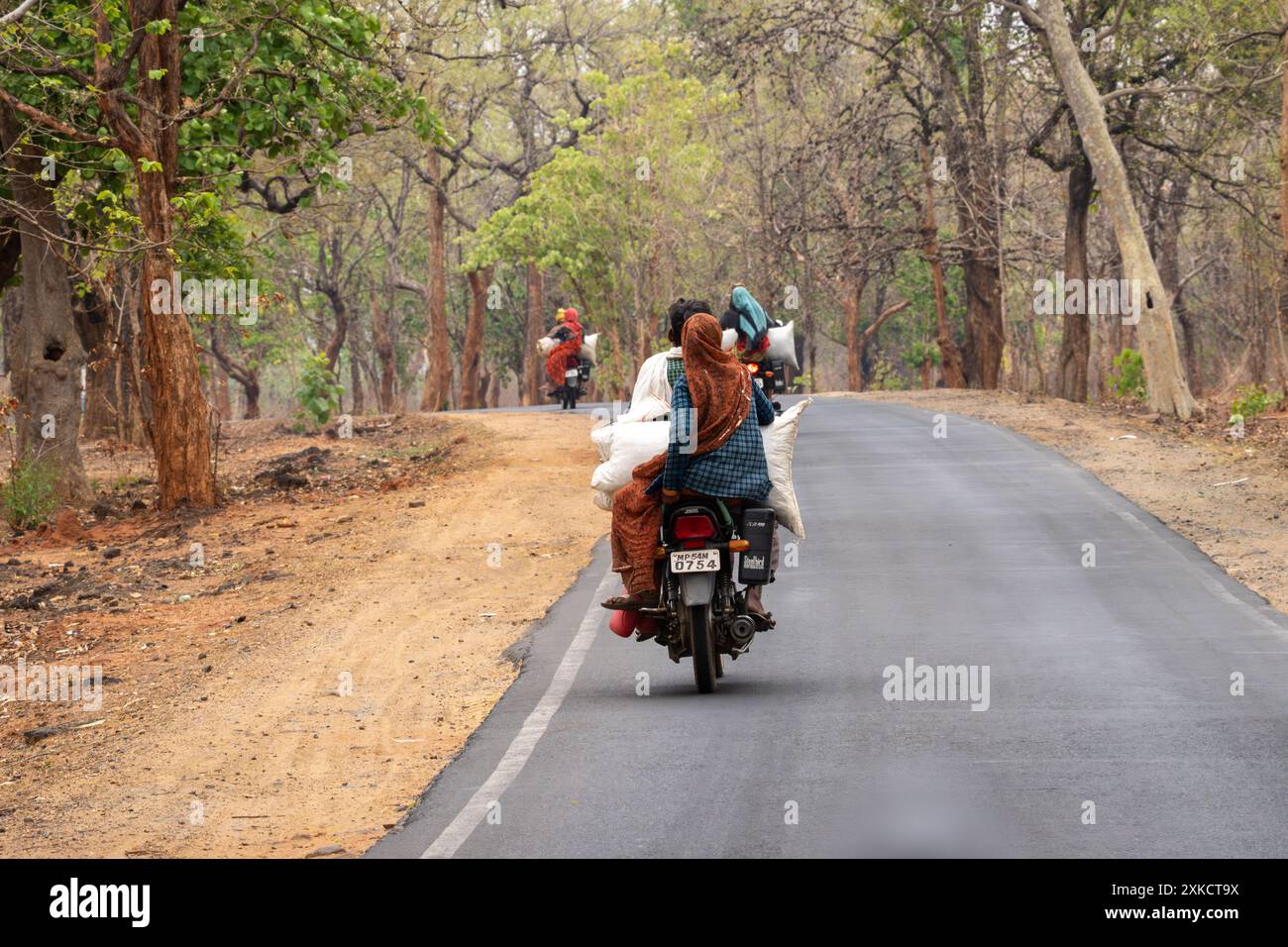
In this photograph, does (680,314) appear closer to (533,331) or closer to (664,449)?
(664,449)

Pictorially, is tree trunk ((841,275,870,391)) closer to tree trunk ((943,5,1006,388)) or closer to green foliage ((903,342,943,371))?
green foliage ((903,342,943,371))

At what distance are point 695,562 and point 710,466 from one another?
23.4 inches

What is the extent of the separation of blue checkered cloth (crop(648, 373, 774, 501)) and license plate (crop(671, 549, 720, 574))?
0.41 metres

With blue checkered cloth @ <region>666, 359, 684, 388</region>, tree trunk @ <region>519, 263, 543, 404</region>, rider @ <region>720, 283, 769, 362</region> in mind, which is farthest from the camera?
tree trunk @ <region>519, 263, 543, 404</region>

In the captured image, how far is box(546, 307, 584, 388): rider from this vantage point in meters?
32.3

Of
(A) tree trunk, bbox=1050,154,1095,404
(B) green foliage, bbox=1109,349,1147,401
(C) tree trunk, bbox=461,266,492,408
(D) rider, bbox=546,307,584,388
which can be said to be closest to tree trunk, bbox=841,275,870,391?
(C) tree trunk, bbox=461,266,492,408

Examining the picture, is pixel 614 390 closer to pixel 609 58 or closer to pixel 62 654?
pixel 609 58

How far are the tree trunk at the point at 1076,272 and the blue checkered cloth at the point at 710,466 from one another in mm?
26126

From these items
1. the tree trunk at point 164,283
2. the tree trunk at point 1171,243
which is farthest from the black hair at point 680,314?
the tree trunk at point 1171,243

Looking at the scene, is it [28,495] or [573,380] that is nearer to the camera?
[28,495]

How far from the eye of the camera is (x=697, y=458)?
9523 mm

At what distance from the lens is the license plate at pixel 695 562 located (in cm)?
924

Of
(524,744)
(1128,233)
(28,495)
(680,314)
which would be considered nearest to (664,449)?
(680,314)
